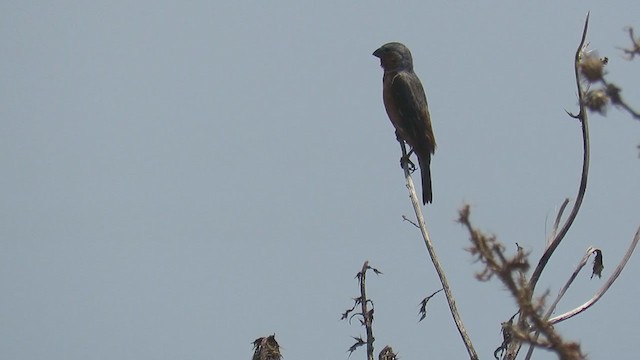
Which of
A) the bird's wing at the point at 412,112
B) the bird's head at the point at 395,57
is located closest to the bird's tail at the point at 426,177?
the bird's wing at the point at 412,112

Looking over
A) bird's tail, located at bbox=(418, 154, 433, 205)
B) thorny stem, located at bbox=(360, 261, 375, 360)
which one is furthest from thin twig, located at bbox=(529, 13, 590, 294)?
bird's tail, located at bbox=(418, 154, 433, 205)

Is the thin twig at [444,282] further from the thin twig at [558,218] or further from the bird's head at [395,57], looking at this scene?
the bird's head at [395,57]

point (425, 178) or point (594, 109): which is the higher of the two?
point (425, 178)

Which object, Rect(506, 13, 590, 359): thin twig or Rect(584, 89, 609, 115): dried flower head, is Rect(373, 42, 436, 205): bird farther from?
Rect(584, 89, 609, 115): dried flower head

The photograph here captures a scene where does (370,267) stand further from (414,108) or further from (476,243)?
(414,108)

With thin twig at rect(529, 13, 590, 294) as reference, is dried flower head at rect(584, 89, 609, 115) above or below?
below

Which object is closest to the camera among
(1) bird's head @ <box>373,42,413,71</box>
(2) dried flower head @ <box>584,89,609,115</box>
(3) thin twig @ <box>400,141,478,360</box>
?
(2) dried flower head @ <box>584,89,609,115</box>

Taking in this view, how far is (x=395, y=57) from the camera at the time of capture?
9844 mm

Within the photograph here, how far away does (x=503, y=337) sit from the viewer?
4.30m

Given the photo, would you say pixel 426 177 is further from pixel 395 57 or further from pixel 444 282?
pixel 444 282

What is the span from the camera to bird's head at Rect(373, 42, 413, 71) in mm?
9797

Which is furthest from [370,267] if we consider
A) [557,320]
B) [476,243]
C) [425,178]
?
[425,178]

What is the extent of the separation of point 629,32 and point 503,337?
190cm

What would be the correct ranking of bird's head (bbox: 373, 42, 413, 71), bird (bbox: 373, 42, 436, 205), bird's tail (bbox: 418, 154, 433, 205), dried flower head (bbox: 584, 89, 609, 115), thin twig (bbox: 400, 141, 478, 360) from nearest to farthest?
dried flower head (bbox: 584, 89, 609, 115), thin twig (bbox: 400, 141, 478, 360), bird's tail (bbox: 418, 154, 433, 205), bird (bbox: 373, 42, 436, 205), bird's head (bbox: 373, 42, 413, 71)
